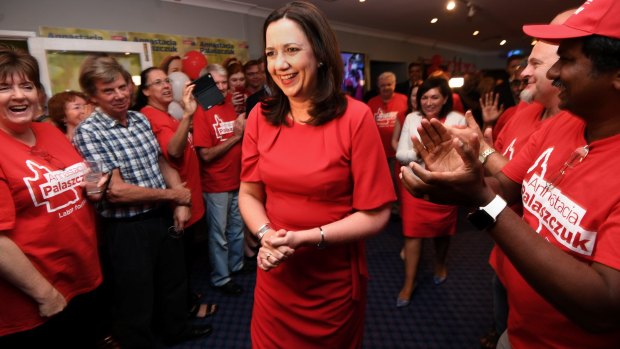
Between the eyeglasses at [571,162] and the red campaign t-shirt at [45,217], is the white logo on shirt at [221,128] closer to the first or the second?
the red campaign t-shirt at [45,217]

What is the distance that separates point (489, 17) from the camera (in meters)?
7.81

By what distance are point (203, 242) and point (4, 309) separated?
2.55m

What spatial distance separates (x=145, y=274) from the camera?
1.81 meters

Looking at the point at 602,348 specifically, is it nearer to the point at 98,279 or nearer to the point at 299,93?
the point at 299,93

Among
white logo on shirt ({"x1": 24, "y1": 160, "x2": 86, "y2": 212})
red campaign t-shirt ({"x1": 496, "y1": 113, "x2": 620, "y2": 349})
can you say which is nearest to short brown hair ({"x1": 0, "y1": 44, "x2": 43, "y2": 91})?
white logo on shirt ({"x1": 24, "y1": 160, "x2": 86, "y2": 212})

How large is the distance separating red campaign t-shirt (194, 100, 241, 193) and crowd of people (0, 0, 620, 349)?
33cm

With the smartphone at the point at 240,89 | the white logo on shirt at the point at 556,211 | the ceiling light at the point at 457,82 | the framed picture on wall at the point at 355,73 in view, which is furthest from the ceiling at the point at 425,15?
the white logo on shirt at the point at 556,211

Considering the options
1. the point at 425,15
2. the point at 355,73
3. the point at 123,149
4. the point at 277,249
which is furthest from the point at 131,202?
the point at 425,15

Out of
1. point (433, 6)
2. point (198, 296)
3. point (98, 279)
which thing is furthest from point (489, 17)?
point (98, 279)

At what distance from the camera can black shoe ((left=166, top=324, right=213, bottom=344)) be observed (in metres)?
2.15

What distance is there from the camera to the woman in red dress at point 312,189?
1.12 meters

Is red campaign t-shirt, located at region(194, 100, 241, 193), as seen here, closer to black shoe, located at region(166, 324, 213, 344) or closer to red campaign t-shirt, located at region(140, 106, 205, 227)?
red campaign t-shirt, located at region(140, 106, 205, 227)

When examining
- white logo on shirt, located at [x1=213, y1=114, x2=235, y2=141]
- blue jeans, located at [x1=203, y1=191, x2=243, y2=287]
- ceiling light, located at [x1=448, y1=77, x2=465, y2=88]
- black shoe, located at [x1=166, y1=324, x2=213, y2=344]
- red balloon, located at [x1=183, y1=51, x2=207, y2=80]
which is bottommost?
black shoe, located at [x1=166, y1=324, x2=213, y2=344]

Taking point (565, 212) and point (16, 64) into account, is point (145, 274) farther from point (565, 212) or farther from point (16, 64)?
point (565, 212)
